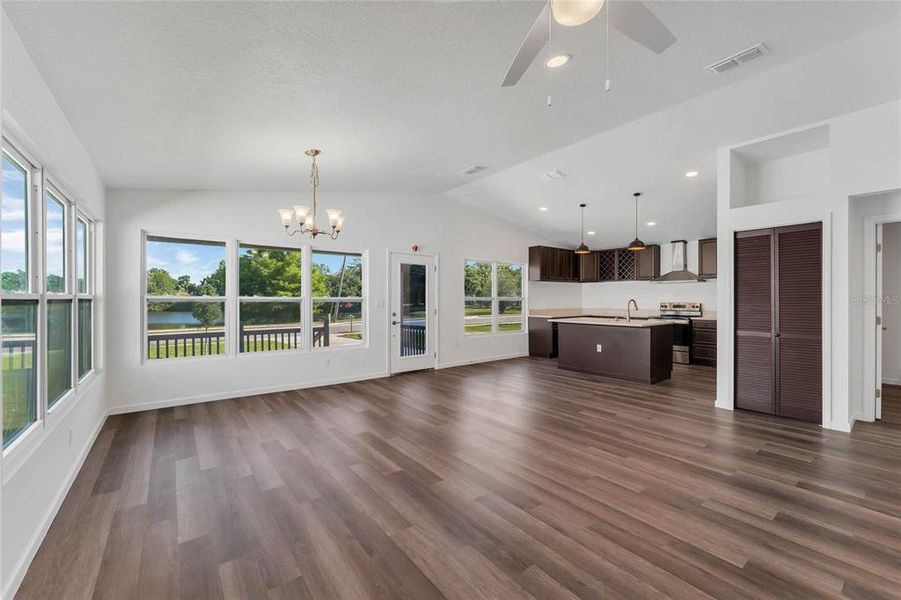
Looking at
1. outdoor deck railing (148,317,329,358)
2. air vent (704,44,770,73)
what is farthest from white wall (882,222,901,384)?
outdoor deck railing (148,317,329,358)

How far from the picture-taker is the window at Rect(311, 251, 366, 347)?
5.91 m

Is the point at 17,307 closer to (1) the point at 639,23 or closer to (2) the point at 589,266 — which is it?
(1) the point at 639,23

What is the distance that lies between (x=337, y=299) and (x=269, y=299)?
981 mm

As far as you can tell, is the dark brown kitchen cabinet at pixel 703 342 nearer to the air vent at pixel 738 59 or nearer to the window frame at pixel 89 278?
the air vent at pixel 738 59

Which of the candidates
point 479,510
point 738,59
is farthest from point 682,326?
point 479,510

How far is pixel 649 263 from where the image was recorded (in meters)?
8.35

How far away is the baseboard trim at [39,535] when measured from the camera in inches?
69.9

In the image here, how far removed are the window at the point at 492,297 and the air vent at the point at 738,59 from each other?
5056 mm

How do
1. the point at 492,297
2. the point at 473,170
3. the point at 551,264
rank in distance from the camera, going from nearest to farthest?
the point at 473,170
the point at 492,297
the point at 551,264

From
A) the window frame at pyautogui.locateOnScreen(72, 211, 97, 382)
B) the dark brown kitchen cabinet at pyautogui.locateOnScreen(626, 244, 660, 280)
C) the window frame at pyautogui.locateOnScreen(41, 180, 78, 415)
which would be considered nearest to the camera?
the window frame at pyautogui.locateOnScreen(41, 180, 78, 415)

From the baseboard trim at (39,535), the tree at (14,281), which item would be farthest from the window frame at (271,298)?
the tree at (14,281)

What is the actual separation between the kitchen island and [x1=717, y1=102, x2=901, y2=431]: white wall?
2146 millimetres

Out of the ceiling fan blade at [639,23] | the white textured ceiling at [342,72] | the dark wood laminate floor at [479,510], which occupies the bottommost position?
the dark wood laminate floor at [479,510]

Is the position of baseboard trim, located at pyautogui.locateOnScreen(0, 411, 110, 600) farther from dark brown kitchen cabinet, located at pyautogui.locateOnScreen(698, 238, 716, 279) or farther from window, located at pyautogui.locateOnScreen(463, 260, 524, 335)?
dark brown kitchen cabinet, located at pyautogui.locateOnScreen(698, 238, 716, 279)
